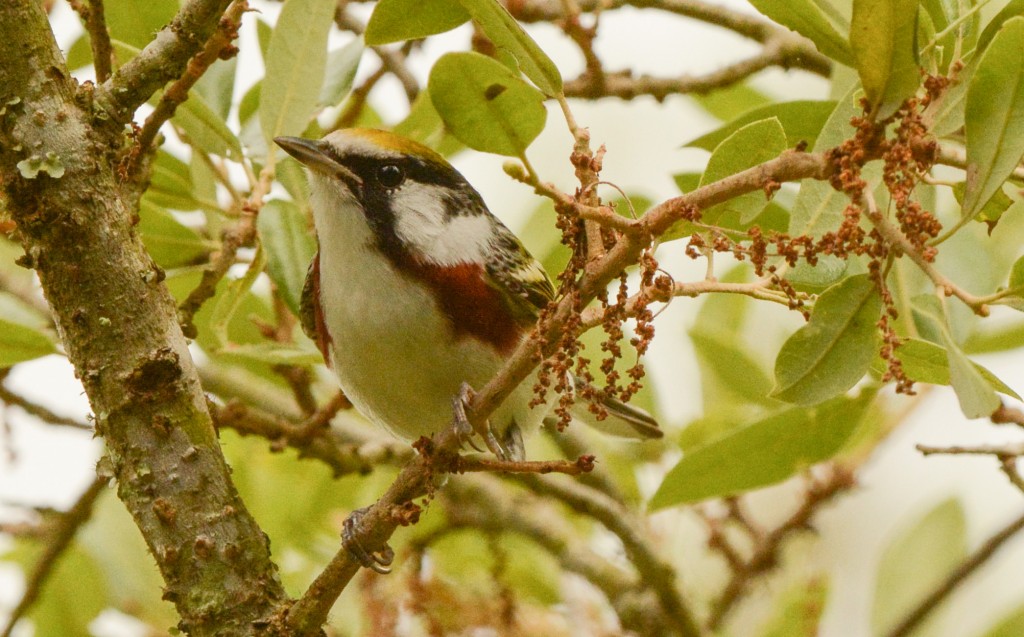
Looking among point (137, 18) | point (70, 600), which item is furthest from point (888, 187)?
point (70, 600)

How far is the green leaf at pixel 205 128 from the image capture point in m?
2.62

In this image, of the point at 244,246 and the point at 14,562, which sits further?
the point at 14,562

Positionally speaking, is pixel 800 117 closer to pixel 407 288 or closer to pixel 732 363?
pixel 407 288

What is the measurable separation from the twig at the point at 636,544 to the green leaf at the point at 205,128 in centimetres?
138

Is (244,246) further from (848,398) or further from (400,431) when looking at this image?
(848,398)

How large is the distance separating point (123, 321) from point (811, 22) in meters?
1.20

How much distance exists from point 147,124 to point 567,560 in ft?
7.52

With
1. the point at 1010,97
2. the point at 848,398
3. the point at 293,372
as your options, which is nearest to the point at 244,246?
the point at 293,372

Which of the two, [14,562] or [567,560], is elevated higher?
[14,562]

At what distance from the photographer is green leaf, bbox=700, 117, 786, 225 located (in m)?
1.85

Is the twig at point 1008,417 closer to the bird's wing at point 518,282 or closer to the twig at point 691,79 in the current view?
the bird's wing at point 518,282

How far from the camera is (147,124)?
2.16 m

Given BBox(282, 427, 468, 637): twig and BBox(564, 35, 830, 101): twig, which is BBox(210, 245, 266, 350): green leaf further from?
BBox(564, 35, 830, 101): twig

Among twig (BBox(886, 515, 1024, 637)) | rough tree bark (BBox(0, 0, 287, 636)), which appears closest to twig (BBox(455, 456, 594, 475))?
rough tree bark (BBox(0, 0, 287, 636))
